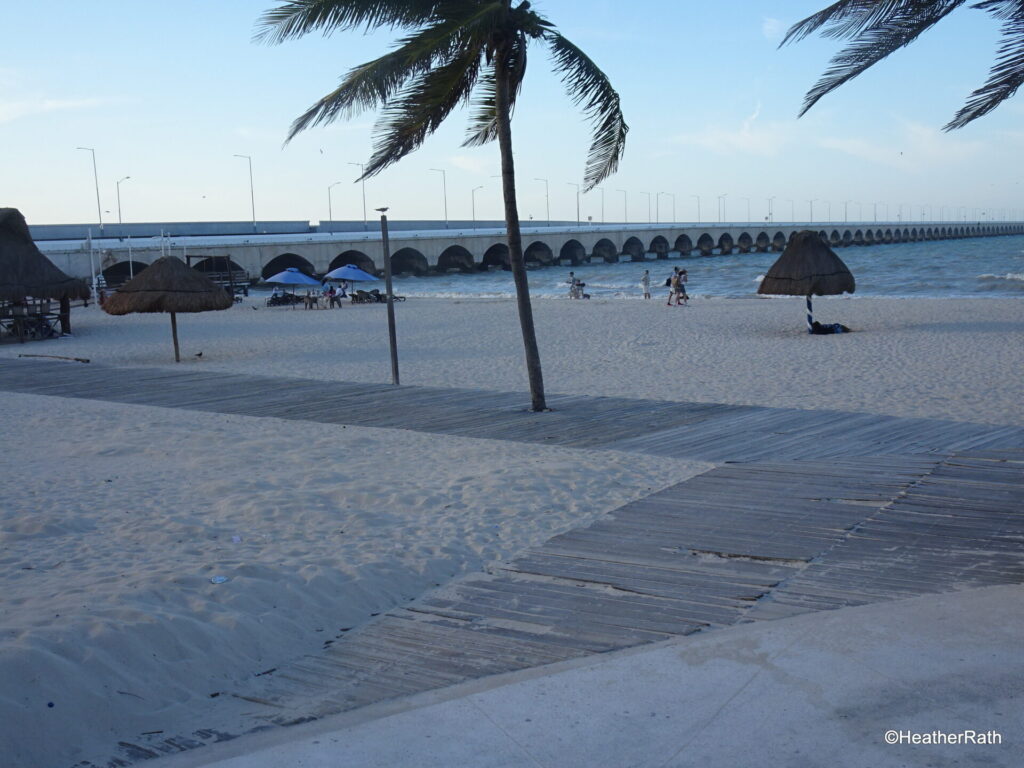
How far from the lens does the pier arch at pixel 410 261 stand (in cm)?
6600

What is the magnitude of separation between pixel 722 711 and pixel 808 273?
17.0 m

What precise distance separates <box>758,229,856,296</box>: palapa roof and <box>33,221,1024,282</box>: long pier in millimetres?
10460

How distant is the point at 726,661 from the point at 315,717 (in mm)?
1447

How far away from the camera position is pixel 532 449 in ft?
25.1

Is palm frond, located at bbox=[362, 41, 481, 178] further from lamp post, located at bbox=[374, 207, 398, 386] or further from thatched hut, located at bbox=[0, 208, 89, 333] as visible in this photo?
thatched hut, located at bbox=[0, 208, 89, 333]

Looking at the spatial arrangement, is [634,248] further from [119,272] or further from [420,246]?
[119,272]

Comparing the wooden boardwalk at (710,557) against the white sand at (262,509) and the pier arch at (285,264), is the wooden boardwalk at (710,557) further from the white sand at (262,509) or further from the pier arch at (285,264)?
the pier arch at (285,264)

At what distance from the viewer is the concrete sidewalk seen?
2.72 metres

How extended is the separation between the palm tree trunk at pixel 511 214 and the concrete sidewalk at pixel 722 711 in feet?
19.1

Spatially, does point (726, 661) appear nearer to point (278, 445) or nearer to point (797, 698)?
point (797, 698)

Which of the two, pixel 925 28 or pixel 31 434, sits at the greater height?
pixel 925 28

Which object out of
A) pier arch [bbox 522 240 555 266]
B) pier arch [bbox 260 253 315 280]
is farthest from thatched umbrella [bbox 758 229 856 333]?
pier arch [bbox 522 240 555 266]

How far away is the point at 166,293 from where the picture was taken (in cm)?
1642

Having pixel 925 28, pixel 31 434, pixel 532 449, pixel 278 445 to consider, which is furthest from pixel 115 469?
pixel 925 28
